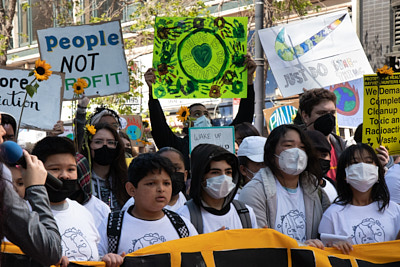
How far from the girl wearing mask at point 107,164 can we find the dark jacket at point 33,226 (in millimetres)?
2207

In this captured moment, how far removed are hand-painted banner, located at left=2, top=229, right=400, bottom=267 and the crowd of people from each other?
9cm

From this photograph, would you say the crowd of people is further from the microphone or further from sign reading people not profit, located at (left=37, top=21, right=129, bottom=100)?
sign reading people not profit, located at (left=37, top=21, right=129, bottom=100)

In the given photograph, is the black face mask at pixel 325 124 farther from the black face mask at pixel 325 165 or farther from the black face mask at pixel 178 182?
the black face mask at pixel 178 182

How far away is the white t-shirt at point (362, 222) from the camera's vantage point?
4367 mm

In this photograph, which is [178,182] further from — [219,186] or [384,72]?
[384,72]

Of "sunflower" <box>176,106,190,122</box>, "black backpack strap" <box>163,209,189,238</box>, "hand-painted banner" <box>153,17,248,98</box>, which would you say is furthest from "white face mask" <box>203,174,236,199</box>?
"hand-painted banner" <box>153,17,248,98</box>

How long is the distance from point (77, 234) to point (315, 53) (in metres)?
5.02

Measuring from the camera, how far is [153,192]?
4.04 meters

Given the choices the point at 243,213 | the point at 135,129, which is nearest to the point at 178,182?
the point at 243,213

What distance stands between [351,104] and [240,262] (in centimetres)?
779

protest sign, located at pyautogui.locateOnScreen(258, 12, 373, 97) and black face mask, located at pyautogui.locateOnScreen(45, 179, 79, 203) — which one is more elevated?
protest sign, located at pyautogui.locateOnScreen(258, 12, 373, 97)

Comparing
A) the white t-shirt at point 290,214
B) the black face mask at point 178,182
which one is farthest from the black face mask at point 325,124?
the black face mask at point 178,182

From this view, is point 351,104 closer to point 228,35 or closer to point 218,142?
point 228,35

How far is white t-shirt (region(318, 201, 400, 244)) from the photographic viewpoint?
4.37 meters
